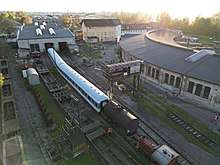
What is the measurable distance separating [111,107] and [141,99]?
992cm

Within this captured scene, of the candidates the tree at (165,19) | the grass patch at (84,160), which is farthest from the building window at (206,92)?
the tree at (165,19)

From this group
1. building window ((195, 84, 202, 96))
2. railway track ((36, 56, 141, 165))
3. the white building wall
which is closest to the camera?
railway track ((36, 56, 141, 165))

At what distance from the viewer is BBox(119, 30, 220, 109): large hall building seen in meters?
30.3

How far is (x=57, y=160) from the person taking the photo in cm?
1980

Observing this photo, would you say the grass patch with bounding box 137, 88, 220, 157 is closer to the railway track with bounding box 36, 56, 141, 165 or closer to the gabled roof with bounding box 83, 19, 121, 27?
the railway track with bounding box 36, 56, 141, 165

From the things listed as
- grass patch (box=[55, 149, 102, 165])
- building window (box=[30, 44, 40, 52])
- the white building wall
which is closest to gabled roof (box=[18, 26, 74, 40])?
the white building wall

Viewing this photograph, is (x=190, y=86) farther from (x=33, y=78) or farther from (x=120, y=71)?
(x=33, y=78)

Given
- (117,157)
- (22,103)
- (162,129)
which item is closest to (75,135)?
(117,157)

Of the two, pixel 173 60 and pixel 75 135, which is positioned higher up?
pixel 173 60

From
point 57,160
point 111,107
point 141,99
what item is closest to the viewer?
point 57,160

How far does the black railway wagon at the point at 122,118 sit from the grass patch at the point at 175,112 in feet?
23.0

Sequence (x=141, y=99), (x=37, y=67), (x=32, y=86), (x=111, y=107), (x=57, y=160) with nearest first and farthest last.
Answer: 1. (x=57, y=160)
2. (x=111, y=107)
3. (x=141, y=99)
4. (x=32, y=86)
5. (x=37, y=67)

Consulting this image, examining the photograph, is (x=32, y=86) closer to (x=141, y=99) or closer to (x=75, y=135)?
(x=75, y=135)

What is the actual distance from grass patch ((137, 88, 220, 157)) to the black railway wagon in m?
7.01
